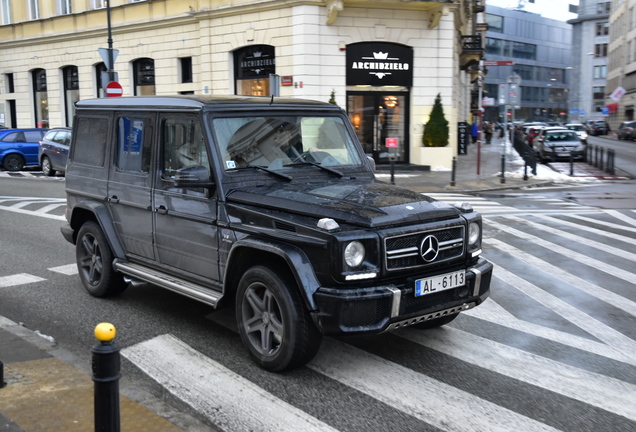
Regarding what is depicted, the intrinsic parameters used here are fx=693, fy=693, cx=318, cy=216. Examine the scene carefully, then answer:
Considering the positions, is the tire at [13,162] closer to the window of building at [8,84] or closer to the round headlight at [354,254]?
the window of building at [8,84]

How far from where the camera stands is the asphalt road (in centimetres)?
454

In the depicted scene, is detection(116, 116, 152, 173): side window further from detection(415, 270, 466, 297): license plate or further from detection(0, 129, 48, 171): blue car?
detection(0, 129, 48, 171): blue car

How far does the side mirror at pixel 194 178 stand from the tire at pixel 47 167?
20271mm

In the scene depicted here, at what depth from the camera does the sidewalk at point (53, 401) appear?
13.6ft

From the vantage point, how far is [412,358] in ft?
18.4

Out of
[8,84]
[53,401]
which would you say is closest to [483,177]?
[53,401]

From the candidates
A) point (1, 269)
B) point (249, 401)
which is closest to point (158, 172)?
point (249, 401)

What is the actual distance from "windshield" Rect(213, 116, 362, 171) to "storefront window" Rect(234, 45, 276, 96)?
19134 mm

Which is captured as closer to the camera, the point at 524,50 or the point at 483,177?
the point at 483,177

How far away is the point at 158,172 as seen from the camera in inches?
253

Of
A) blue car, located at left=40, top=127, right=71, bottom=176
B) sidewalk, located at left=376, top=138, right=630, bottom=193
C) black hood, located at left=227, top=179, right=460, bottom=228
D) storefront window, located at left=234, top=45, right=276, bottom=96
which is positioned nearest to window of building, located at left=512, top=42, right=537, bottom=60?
sidewalk, located at left=376, top=138, right=630, bottom=193

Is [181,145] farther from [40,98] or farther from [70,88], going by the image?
[40,98]

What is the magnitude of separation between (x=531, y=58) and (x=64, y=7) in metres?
94.4

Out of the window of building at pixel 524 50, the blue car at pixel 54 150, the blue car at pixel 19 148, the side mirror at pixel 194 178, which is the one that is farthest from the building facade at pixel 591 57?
the side mirror at pixel 194 178
